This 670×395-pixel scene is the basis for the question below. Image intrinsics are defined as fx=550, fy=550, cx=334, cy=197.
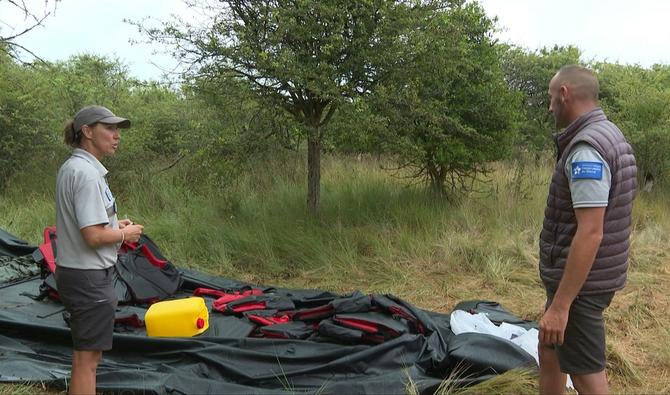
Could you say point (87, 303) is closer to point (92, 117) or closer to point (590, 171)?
point (92, 117)

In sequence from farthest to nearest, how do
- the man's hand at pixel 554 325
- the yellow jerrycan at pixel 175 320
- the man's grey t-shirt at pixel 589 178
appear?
the yellow jerrycan at pixel 175 320 → the man's hand at pixel 554 325 → the man's grey t-shirt at pixel 589 178

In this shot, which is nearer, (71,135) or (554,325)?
(554,325)

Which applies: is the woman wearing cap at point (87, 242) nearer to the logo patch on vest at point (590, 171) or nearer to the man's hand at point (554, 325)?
the man's hand at point (554, 325)

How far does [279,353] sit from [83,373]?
4.28ft

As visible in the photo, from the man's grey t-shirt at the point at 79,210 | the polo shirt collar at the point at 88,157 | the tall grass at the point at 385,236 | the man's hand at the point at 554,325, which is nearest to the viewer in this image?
the man's hand at the point at 554,325

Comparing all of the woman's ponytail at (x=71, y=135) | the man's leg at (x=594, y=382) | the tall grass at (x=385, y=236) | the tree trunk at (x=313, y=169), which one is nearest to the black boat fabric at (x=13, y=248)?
the tall grass at (x=385, y=236)

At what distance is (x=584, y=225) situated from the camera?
2191mm

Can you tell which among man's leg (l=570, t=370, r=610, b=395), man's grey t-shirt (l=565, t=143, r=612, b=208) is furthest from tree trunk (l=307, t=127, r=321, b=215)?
man's leg (l=570, t=370, r=610, b=395)

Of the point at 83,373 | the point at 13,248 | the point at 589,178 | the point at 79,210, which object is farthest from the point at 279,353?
the point at 13,248

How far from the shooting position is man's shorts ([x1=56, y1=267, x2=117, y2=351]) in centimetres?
268

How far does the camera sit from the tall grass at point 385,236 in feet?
17.4

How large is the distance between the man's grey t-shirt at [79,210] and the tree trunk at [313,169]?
364 cm

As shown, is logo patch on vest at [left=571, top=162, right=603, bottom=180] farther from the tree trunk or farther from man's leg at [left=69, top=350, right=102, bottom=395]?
the tree trunk

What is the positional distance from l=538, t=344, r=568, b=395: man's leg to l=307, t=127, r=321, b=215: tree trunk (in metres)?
3.92
